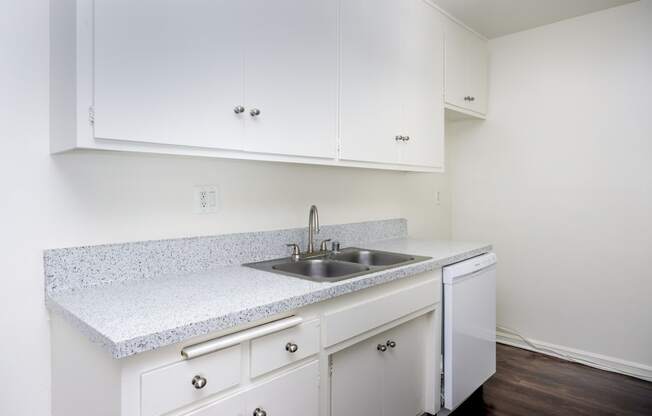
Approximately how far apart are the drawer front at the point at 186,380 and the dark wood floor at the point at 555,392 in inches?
63.1

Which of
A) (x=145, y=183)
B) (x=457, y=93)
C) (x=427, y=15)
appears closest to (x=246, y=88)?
(x=145, y=183)

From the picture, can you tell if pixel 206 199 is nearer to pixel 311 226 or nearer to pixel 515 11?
pixel 311 226

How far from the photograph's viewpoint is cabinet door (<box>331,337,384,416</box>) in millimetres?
1536

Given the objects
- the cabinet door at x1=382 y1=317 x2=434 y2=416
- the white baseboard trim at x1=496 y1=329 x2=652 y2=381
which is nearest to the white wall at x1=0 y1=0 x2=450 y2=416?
the cabinet door at x1=382 y1=317 x2=434 y2=416

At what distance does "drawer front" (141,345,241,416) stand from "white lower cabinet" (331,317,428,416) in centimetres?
52

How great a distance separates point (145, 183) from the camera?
153 cm

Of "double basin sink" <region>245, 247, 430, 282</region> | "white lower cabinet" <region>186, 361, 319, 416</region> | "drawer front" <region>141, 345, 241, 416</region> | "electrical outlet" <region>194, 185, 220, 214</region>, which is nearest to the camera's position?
"drawer front" <region>141, 345, 241, 416</region>

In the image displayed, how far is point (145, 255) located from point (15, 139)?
0.54 m

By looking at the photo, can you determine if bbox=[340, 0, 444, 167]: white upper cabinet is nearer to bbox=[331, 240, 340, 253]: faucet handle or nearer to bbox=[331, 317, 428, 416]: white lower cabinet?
bbox=[331, 240, 340, 253]: faucet handle

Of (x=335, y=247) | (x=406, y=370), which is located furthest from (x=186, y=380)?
(x=335, y=247)

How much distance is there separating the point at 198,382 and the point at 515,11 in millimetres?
2862

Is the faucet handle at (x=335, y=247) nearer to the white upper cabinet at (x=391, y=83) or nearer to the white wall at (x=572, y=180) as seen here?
the white upper cabinet at (x=391, y=83)

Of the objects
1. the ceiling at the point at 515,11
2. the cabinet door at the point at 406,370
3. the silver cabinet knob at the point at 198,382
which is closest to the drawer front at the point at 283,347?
the silver cabinet knob at the point at 198,382

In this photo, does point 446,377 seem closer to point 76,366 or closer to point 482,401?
point 482,401
